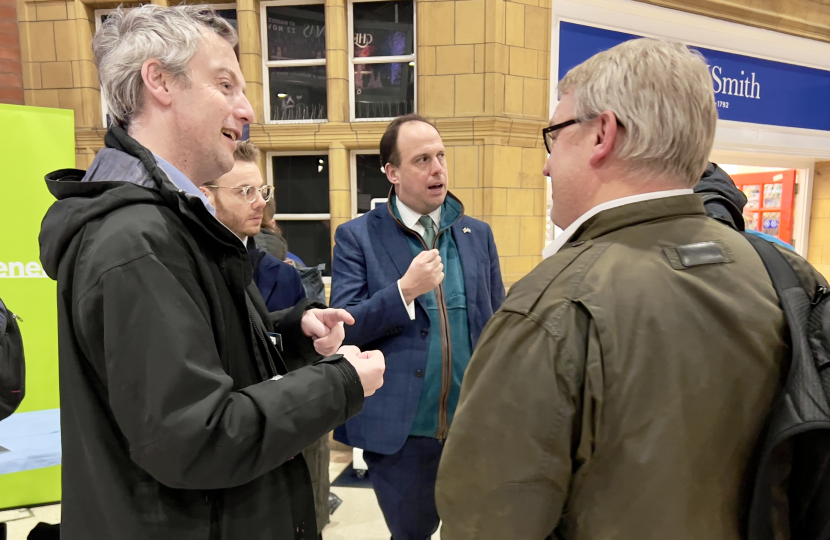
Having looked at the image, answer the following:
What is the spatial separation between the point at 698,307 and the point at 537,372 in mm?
260

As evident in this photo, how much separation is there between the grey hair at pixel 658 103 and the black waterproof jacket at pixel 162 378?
66 centimetres

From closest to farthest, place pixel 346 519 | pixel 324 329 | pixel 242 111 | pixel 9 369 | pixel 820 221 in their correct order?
pixel 242 111 < pixel 324 329 < pixel 9 369 < pixel 346 519 < pixel 820 221

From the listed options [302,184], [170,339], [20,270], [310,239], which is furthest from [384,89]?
[170,339]

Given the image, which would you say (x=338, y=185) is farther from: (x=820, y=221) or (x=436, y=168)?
(x=820, y=221)

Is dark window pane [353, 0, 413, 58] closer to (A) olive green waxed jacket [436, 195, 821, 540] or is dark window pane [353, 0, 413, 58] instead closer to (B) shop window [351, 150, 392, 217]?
(B) shop window [351, 150, 392, 217]

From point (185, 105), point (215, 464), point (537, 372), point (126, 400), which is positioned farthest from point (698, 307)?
point (185, 105)

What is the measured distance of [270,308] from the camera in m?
2.10

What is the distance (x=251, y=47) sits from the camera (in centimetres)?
380

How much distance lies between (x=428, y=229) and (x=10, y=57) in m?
3.83

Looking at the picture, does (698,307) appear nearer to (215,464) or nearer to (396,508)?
(215,464)

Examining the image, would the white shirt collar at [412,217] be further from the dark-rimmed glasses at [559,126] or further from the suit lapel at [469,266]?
the dark-rimmed glasses at [559,126]

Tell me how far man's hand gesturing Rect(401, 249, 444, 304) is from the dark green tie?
0.27 metres

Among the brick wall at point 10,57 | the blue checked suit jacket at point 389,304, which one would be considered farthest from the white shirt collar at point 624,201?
the brick wall at point 10,57

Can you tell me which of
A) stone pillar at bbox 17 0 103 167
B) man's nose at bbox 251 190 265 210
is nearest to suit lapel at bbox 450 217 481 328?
man's nose at bbox 251 190 265 210
